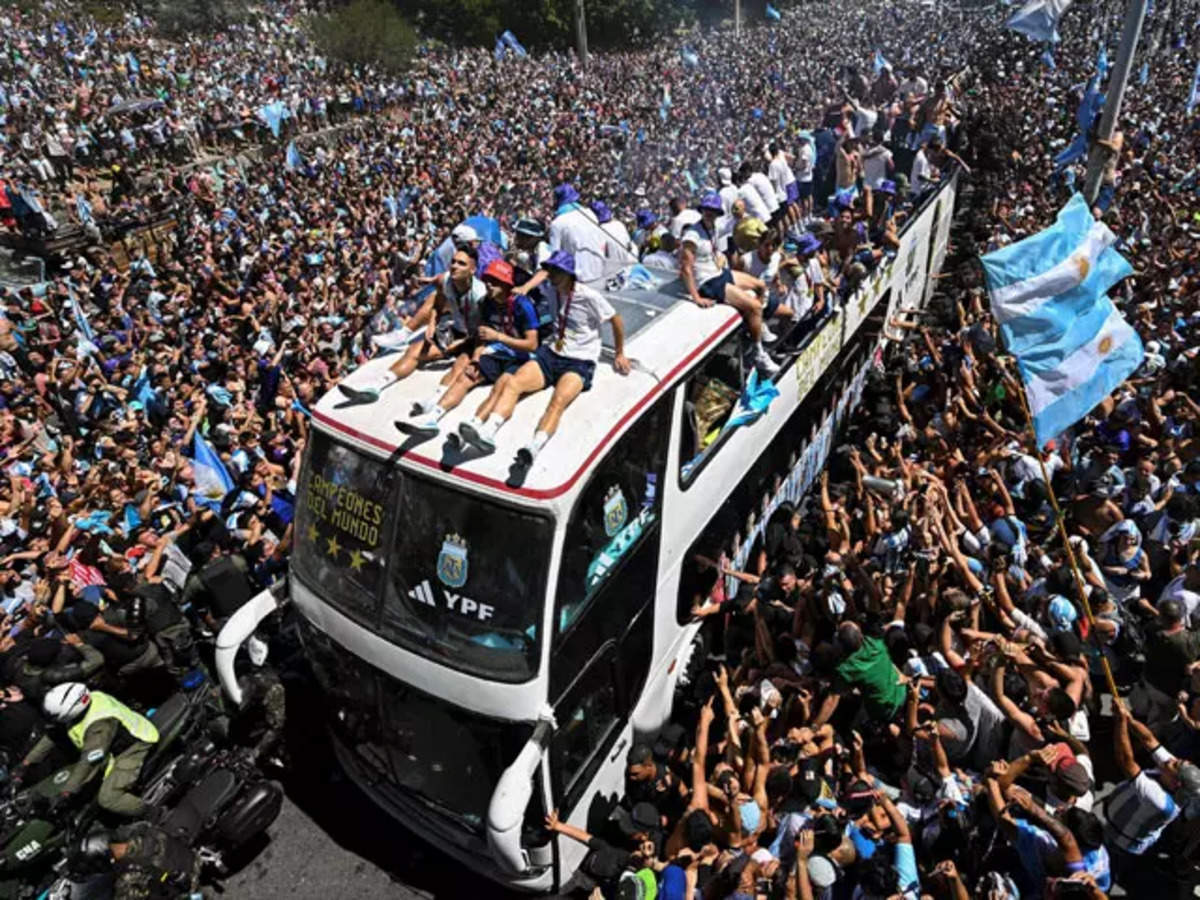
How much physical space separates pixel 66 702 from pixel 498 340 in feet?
11.7

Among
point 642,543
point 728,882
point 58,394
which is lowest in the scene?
point 58,394

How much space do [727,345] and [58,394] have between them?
30.4 feet

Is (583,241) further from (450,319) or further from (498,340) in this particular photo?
(498,340)

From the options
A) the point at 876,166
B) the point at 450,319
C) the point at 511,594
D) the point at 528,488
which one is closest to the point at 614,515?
the point at 528,488

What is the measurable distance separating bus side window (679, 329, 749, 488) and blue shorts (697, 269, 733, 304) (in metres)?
0.31

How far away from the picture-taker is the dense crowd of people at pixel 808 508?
427 cm

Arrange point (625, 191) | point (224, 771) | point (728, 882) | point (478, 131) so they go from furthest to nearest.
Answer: point (478, 131), point (625, 191), point (224, 771), point (728, 882)

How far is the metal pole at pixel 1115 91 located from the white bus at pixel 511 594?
24.9ft

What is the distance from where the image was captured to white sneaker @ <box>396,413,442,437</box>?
4.41 metres

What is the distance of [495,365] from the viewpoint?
512 cm

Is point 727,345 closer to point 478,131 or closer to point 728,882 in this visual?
point 728,882

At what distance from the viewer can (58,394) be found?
10.5 meters

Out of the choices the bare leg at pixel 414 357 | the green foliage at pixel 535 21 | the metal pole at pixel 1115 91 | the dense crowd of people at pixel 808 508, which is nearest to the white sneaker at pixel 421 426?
the dense crowd of people at pixel 808 508

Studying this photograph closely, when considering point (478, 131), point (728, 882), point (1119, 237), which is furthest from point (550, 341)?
point (478, 131)
